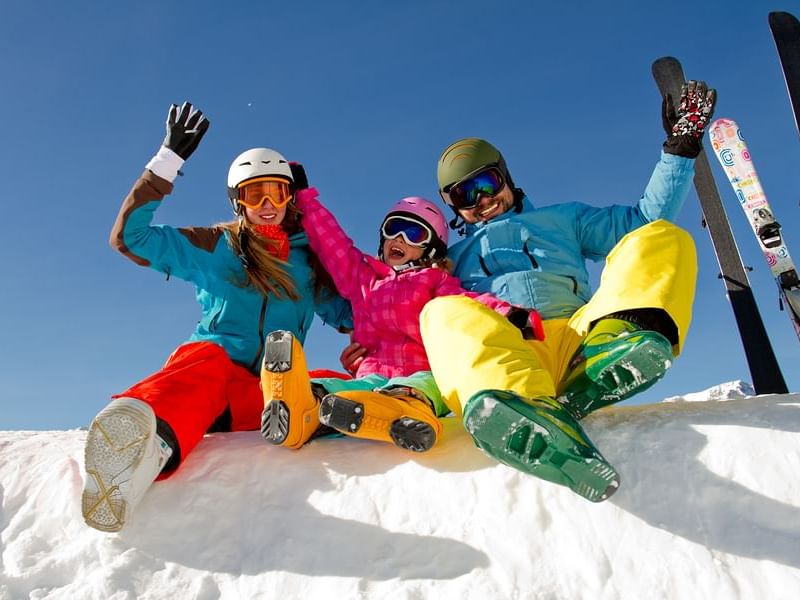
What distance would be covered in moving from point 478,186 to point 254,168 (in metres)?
1.29

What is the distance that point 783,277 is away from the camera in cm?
542

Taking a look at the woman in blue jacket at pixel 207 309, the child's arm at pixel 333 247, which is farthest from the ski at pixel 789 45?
the woman in blue jacket at pixel 207 309

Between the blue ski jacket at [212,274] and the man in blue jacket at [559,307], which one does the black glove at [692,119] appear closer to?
the man in blue jacket at [559,307]

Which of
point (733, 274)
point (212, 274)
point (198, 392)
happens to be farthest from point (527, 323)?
point (733, 274)

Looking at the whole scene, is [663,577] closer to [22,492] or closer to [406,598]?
[406,598]

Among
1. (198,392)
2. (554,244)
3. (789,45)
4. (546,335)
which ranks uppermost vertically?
(789,45)

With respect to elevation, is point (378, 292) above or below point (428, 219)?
below

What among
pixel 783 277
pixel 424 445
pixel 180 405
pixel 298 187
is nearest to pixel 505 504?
pixel 424 445

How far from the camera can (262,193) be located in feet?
11.8

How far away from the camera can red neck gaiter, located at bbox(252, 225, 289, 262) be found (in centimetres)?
355

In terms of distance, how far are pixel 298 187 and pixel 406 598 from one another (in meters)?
2.74

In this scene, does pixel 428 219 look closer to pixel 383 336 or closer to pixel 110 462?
pixel 383 336

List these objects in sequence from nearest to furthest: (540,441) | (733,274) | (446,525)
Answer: (540,441), (446,525), (733,274)

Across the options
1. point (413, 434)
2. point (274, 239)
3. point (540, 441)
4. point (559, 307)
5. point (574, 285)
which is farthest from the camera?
point (274, 239)
